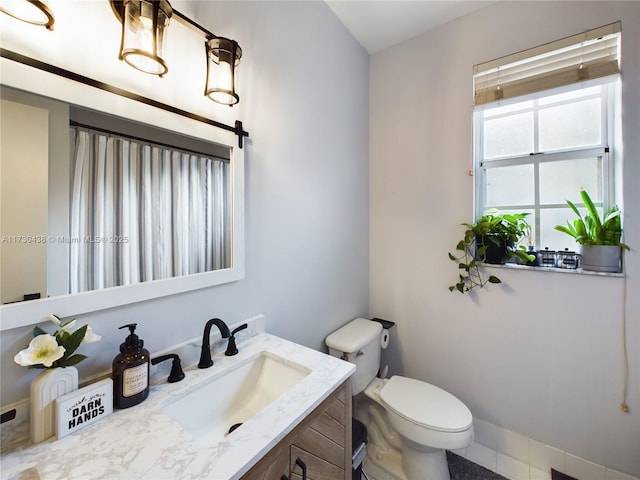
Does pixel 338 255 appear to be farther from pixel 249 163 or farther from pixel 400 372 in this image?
pixel 400 372

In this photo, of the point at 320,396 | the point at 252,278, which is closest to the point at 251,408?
the point at 320,396

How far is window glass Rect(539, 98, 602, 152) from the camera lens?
142 centimetres

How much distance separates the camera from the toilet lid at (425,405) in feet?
4.13

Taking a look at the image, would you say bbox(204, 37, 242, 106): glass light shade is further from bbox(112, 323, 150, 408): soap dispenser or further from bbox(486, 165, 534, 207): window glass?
bbox(486, 165, 534, 207): window glass

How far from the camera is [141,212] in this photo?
84 centimetres

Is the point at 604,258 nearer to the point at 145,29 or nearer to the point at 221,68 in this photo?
the point at 221,68

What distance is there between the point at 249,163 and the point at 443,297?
146cm

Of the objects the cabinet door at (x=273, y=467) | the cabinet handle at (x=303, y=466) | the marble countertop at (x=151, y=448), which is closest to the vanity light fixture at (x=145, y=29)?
the marble countertop at (x=151, y=448)

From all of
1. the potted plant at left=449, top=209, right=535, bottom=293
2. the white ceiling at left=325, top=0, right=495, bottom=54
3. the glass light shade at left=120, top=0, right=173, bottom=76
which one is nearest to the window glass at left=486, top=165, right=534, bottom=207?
the potted plant at left=449, top=209, right=535, bottom=293

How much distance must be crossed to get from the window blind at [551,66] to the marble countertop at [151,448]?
1886 millimetres

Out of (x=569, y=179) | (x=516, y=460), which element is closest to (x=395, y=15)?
(x=569, y=179)

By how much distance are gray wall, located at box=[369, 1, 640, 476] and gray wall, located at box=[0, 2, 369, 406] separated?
243mm

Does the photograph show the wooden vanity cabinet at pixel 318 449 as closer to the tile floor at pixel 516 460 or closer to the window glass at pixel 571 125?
the tile floor at pixel 516 460

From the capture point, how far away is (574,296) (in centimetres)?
138
